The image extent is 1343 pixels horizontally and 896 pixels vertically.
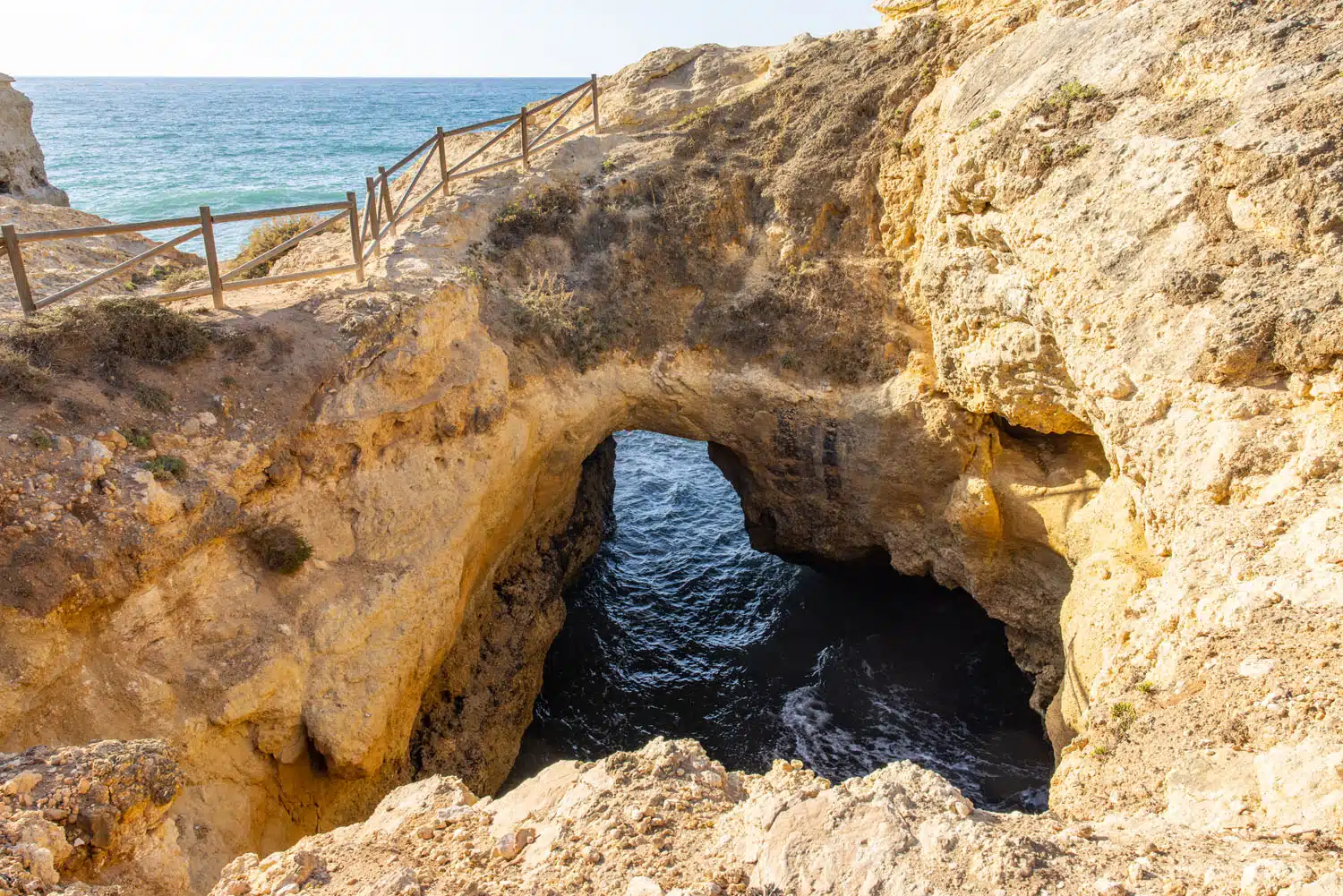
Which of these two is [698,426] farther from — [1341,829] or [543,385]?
[1341,829]

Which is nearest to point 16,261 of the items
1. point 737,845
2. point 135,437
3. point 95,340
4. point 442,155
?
point 95,340

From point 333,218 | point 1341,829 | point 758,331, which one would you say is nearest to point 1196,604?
point 1341,829

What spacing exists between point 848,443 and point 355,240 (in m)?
7.61

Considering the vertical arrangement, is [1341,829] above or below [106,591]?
below

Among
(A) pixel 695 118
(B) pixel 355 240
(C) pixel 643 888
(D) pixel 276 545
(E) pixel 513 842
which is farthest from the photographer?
(A) pixel 695 118

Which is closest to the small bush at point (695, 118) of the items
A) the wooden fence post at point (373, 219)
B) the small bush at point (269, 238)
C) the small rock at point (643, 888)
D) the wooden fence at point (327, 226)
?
the wooden fence at point (327, 226)

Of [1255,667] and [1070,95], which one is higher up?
[1070,95]

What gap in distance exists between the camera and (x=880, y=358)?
12445mm

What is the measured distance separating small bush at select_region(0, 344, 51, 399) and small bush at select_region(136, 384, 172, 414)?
28.5 inches

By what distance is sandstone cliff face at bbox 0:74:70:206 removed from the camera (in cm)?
1633

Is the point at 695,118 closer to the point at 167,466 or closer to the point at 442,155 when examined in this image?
the point at 442,155

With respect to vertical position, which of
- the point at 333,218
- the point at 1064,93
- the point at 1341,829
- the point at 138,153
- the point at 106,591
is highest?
the point at 138,153

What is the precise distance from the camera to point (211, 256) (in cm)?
926

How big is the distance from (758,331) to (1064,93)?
5151 millimetres
